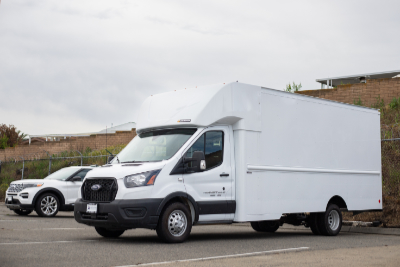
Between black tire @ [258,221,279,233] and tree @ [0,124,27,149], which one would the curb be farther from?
tree @ [0,124,27,149]

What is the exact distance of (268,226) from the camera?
13336 millimetres

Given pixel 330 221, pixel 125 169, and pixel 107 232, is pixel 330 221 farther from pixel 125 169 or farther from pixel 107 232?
pixel 125 169

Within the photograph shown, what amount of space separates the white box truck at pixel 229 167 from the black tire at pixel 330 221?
0.02 metres

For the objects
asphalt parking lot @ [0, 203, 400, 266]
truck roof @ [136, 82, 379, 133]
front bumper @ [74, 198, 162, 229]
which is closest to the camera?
asphalt parking lot @ [0, 203, 400, 266]

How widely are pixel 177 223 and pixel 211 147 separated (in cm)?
170

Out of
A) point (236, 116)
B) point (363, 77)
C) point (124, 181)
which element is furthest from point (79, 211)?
point (363, 77)

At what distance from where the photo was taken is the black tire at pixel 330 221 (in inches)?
483

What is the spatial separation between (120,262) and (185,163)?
9.84ft

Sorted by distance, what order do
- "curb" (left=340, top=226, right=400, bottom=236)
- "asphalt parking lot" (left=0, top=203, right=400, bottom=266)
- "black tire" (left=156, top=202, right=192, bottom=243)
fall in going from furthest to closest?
1. "curb" (left=340, top=226, right=400, bottom=236)
2. "black tire" (left=156, top=202, right=192, bottom=243)
3. "asphalt parking lot" (left=0, top=203, right=400, bottom=266)

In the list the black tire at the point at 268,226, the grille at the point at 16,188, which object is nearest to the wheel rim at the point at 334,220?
the black tire at the point at 268,226

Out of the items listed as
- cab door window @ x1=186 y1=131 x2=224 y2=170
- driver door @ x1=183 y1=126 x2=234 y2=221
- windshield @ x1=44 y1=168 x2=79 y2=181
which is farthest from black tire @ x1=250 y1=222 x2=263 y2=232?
windshield @ x1=44 y1=168 x2=79 y2=181

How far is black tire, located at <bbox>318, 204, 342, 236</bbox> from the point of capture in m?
12.3

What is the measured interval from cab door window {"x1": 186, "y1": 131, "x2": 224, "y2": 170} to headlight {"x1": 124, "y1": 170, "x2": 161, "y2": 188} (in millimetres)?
1033

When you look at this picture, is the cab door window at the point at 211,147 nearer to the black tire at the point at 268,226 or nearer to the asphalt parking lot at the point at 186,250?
the asphalt parking lot at the point at 186,250
